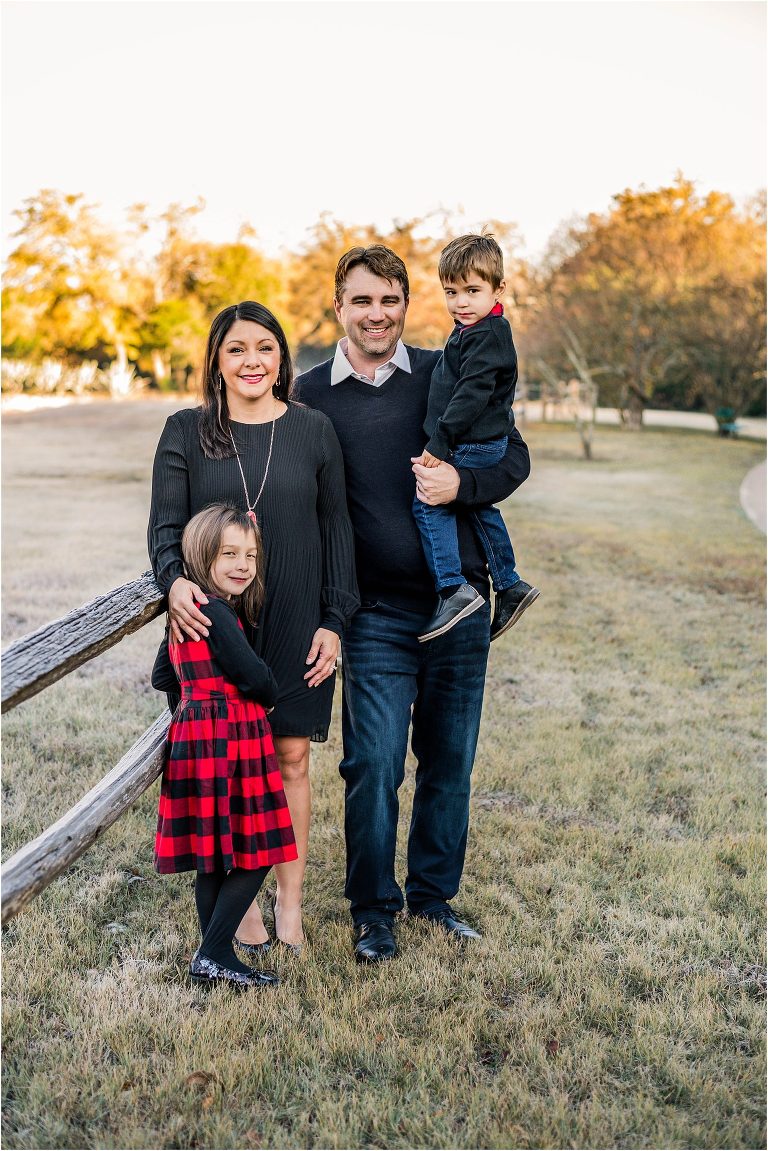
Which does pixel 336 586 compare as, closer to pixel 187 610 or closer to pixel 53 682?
pixel 187 610

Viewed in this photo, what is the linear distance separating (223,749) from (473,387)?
1.38 meters

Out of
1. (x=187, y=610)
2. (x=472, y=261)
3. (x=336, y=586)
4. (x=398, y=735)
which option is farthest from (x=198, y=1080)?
(x=472, y=261)

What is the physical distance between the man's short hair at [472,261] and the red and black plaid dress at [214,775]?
1375mm

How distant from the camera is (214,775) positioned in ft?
10.0

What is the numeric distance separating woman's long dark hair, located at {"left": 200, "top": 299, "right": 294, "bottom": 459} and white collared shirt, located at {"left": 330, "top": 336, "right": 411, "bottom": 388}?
0.74ft

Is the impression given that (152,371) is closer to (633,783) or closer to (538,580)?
(538,580)

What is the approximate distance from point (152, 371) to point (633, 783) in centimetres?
4198

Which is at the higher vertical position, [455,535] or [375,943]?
[455,535]

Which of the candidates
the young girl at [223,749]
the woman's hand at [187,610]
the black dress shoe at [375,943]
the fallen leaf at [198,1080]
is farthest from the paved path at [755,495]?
the fallen leaf at [198,1080]

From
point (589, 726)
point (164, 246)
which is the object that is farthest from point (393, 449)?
point (164, 246)

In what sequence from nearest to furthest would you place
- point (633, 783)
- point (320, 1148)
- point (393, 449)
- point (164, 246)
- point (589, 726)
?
point (320, 1148) < point (393, 449) < point (633, 783) < point (589, 726) < point (164, 246)

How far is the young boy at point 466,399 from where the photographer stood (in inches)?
131

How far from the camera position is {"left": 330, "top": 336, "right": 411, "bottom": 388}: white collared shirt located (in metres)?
3.42

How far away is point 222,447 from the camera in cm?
316
